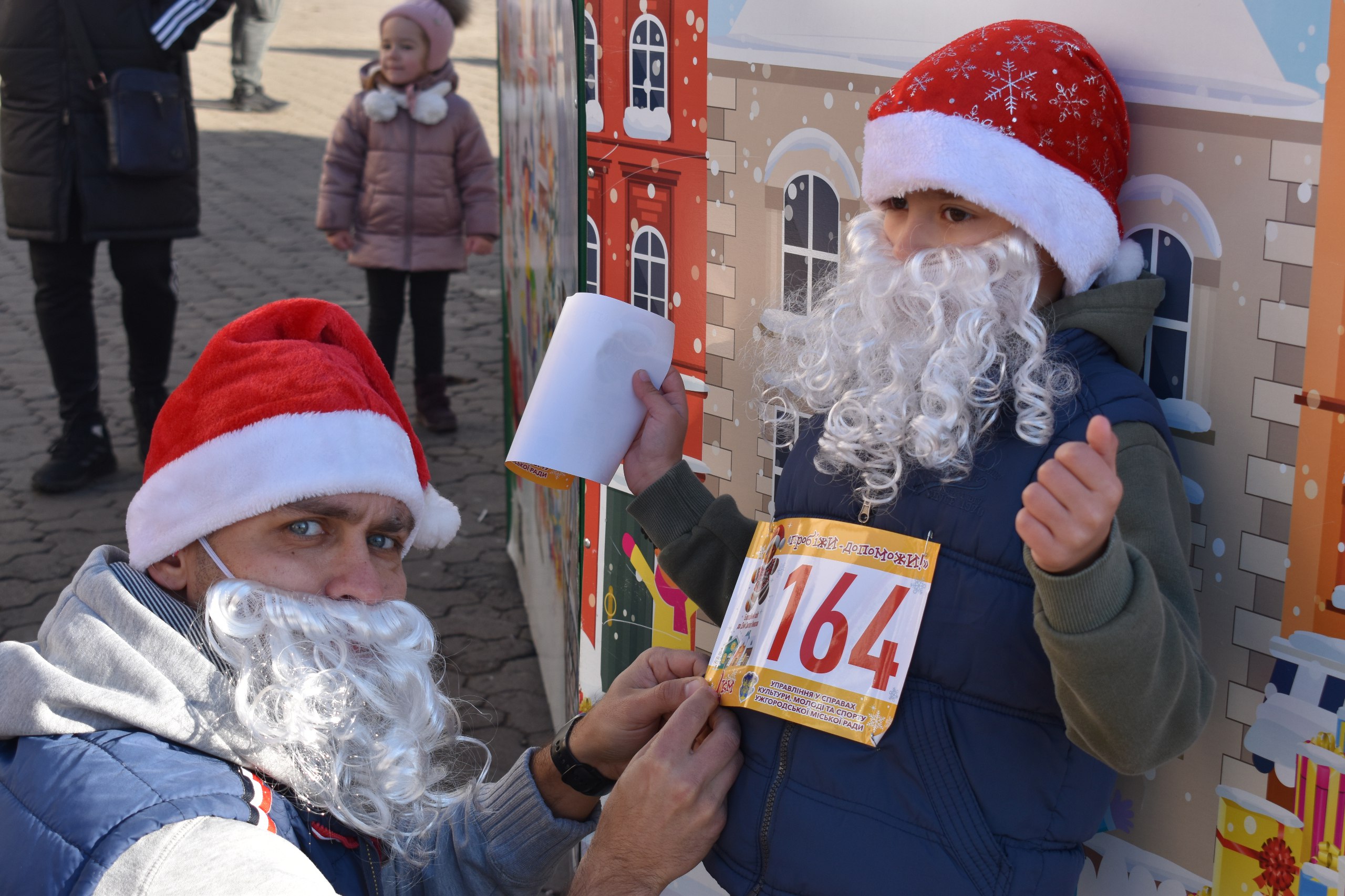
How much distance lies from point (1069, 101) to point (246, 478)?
3.71 ft

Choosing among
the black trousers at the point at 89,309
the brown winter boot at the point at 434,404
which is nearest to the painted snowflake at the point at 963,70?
the black trousers at the point at 89,309

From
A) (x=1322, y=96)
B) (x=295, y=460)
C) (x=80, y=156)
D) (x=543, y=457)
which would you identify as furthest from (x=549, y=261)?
(x=80, y=156)

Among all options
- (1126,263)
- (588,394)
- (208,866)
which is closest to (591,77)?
(588,394)

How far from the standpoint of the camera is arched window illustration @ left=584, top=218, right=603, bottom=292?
2600 mm

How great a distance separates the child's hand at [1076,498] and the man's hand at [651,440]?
2.94ft

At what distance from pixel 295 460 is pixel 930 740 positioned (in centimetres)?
88

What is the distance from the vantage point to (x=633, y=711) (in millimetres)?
1900

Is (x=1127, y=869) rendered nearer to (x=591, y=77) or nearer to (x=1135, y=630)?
(x=1135, y=630)

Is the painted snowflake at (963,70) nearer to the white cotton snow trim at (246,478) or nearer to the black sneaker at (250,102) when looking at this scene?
the white cotton snow trim at (246,478)

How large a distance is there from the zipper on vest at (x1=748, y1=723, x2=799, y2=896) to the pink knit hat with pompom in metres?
4.58

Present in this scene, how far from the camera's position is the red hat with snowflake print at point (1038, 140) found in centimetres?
153

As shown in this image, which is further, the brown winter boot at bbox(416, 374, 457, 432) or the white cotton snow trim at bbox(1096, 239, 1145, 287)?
the brown winter boot at bbox(416, 374, 457, 432)

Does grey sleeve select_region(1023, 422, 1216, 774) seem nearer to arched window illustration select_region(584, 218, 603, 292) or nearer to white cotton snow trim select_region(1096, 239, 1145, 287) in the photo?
white cotton snow trim select_region(1096, 239, 1145, 287)

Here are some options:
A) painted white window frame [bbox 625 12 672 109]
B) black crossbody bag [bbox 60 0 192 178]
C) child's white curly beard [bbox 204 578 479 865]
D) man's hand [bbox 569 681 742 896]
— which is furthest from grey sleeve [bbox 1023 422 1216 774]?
black crossbody bag [bbox 60 0 192 178]
